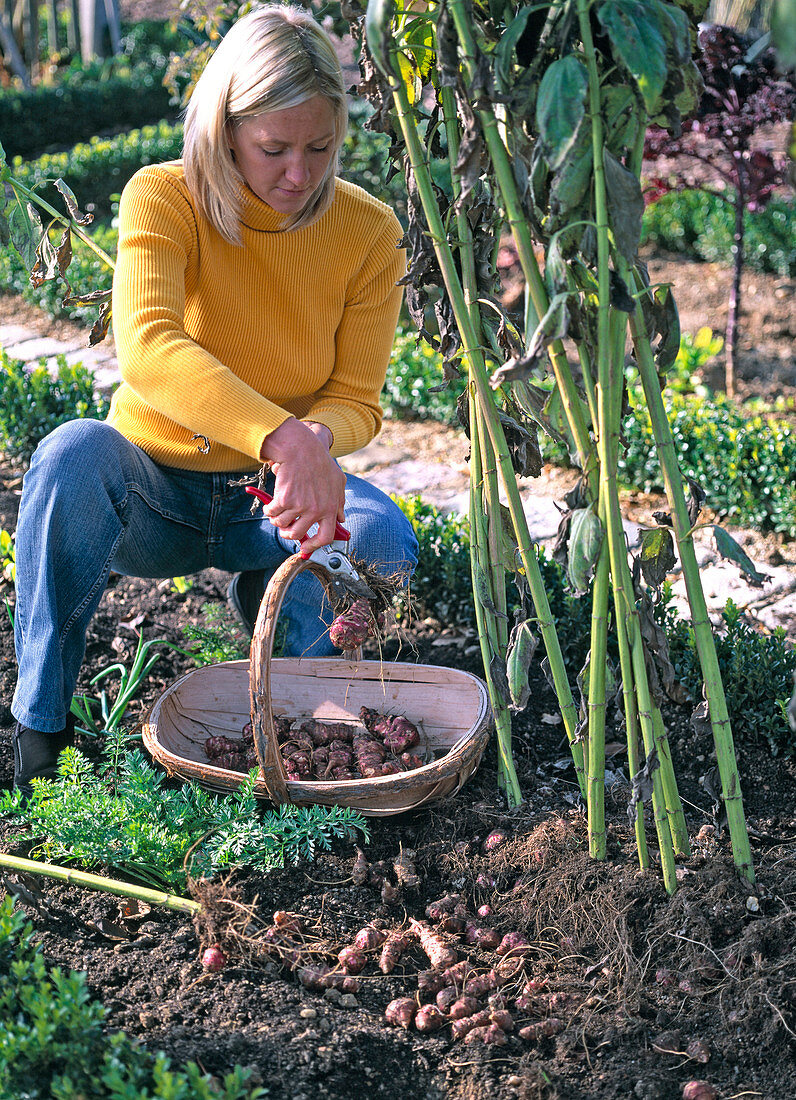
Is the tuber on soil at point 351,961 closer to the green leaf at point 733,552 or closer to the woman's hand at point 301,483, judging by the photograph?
the woman's hand at point 301,483

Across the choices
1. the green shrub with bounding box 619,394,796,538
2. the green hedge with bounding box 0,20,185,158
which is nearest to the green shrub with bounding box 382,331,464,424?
the green shrub with bounding box 619,394,796,538

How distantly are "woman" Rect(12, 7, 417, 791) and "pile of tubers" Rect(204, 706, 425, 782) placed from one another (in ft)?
0.76

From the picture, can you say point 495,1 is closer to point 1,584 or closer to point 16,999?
point 16,999

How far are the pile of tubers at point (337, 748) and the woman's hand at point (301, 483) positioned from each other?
47 cm

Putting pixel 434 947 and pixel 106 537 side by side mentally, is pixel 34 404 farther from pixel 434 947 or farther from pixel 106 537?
pixel 434 947

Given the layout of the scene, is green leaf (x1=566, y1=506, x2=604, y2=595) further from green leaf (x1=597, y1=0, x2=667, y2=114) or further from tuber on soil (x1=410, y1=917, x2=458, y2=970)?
tuber on soil (x1=410, y1=917, x2=458, y2=970)

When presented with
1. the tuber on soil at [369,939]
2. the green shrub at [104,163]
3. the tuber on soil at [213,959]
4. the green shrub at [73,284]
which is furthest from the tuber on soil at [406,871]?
the green shrub at [104,163]

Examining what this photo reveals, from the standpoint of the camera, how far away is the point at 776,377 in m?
4.64

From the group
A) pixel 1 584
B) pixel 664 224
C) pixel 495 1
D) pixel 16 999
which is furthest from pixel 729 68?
pixel 16 999

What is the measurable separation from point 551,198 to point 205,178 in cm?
102

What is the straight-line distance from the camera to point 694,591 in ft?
4.93

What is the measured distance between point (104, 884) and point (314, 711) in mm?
787

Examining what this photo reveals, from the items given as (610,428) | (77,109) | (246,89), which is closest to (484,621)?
(610,428)

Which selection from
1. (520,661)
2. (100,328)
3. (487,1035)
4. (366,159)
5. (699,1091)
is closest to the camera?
(699,1091)
